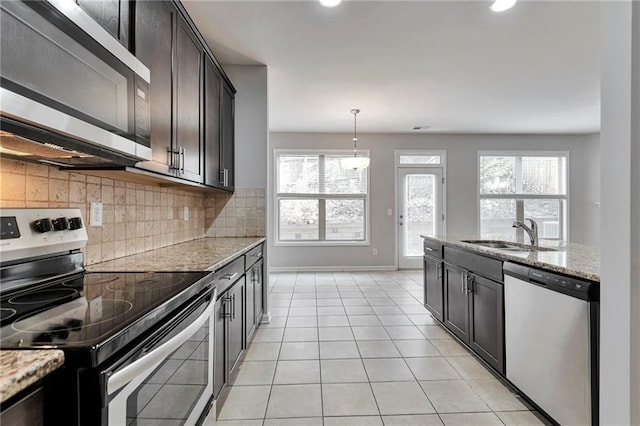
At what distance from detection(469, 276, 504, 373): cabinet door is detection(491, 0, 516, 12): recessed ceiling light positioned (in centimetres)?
192

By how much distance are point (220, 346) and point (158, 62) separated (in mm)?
1542

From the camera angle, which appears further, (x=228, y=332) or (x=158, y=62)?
(x=228, y=332)

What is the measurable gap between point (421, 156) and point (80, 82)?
19.4 ft

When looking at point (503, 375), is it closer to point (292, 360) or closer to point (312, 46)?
point (292, 360)

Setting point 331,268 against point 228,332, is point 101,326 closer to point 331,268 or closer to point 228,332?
point 228,332

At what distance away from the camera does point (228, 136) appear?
10.3 ft

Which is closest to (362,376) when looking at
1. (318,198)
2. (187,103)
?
(187,103)

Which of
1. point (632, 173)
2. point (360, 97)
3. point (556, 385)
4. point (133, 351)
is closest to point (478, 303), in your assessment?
point (556, 385)

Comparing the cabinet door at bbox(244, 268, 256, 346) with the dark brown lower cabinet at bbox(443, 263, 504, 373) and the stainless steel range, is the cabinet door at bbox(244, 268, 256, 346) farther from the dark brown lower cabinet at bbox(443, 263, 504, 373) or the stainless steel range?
the dark brown lower cabinet at bbox(443, 263, 504, 373)

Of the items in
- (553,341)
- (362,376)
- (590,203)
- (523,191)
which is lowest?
(362,376)

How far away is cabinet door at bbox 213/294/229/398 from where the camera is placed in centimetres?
164

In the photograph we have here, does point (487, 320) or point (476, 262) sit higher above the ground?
point (476, 262)

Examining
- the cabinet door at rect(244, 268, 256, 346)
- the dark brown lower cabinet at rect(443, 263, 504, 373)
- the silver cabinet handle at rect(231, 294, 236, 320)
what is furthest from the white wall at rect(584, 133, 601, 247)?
the silver cabinet handle at rect(231, 294, 236, 320)

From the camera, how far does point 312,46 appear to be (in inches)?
115
